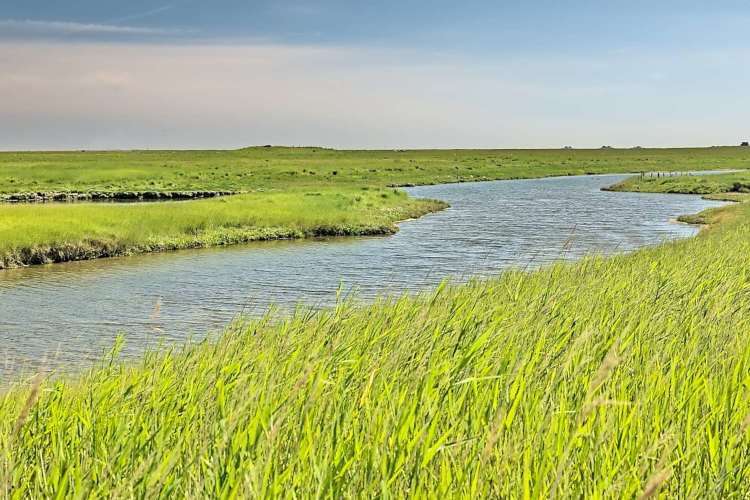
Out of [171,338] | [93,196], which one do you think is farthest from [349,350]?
[93,196]

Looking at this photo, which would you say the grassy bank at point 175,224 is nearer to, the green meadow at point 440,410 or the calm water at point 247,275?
the calm water at point 247,275

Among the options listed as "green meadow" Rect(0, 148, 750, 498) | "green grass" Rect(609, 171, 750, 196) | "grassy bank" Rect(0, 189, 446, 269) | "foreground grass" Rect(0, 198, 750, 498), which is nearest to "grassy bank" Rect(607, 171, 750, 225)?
"green grass" Rect(609, 171, 750, 196)

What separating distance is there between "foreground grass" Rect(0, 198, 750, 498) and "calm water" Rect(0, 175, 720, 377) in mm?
1182

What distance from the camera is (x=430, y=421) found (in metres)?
4.39

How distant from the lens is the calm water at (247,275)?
17375 mm

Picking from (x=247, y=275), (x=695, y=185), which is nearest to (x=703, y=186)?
(x=695, y=185)

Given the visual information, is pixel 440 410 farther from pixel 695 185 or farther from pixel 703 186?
pixel 695 185

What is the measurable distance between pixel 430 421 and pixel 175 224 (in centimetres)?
3286

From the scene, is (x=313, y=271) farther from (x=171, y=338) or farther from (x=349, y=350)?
(x=349, y=350)

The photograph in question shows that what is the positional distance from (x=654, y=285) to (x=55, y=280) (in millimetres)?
19680

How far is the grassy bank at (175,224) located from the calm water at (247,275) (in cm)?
139

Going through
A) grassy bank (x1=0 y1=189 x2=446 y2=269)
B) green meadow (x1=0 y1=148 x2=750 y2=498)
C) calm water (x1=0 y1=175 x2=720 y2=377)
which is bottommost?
calm water (x1=0 y1=175 x2=720 y2=377)

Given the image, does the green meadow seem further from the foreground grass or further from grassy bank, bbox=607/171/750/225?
grassy bank, bbox=607/171/750/225

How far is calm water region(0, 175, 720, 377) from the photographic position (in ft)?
57.0
